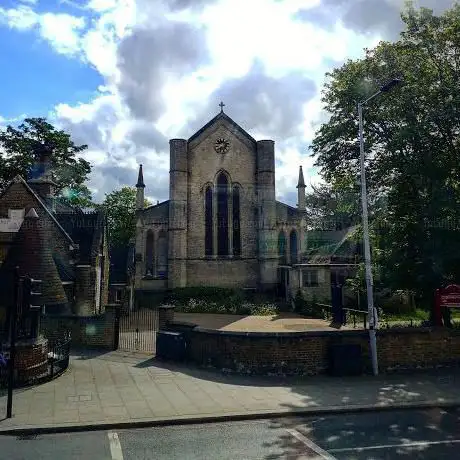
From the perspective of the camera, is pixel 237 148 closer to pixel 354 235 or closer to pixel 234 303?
pixel 234 303

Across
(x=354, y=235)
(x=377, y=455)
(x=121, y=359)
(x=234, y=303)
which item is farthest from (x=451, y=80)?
(x=234, y=303)

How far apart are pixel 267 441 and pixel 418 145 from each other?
12.0 metres

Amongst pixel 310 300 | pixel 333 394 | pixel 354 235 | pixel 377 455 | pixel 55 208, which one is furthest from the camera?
pixel 310 300

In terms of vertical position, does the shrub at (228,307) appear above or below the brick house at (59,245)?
below

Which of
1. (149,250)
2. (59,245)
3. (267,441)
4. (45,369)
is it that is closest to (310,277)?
(149,250)

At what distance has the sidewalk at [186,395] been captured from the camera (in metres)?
9.16

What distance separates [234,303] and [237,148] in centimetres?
1224

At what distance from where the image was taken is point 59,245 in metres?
20.7

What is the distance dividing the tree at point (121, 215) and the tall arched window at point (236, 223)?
22.5 m

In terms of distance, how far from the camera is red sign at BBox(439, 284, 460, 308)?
13.8 meters

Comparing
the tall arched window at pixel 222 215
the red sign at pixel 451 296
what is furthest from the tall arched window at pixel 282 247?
the red sign at pixel 451 296

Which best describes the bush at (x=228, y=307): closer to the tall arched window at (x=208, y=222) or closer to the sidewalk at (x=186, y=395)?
the tall arched window at (x=208, y=222)

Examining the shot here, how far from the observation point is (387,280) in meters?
15.3

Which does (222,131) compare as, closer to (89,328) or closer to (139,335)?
(139,335)
